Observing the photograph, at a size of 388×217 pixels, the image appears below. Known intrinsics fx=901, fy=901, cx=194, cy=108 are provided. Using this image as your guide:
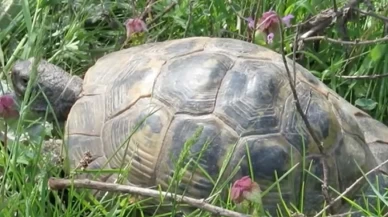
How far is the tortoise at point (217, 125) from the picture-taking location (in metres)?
2.41

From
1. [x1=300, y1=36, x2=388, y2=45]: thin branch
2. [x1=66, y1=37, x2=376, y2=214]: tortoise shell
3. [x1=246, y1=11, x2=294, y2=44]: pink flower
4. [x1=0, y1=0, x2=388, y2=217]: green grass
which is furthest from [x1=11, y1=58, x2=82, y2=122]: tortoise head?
[x1=300, y1=36, x2=388, y2=45]: thin branch

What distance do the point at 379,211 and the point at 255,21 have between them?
0.96 m

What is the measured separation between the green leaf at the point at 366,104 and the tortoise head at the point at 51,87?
92cm

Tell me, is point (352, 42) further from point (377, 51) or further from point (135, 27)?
point (135, 27)

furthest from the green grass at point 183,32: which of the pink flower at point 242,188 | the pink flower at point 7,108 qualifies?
the pink flower at point 242,188

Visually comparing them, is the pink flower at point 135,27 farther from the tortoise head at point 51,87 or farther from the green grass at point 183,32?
the tortoise head at point 51,87

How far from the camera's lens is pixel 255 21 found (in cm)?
301

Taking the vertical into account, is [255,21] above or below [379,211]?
above

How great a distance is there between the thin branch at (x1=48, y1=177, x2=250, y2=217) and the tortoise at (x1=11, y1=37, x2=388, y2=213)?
0.16m

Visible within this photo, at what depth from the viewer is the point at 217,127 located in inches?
95.5

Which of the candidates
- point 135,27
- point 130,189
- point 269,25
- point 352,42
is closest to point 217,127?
point 130,189

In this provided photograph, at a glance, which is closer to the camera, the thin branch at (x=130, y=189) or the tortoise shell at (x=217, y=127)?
the thin branch at (x=130, y=189)

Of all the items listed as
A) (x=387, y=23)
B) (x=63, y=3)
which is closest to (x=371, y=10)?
(x=387, y=23)

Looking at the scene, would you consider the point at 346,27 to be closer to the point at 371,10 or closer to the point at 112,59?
the point at 371,10
